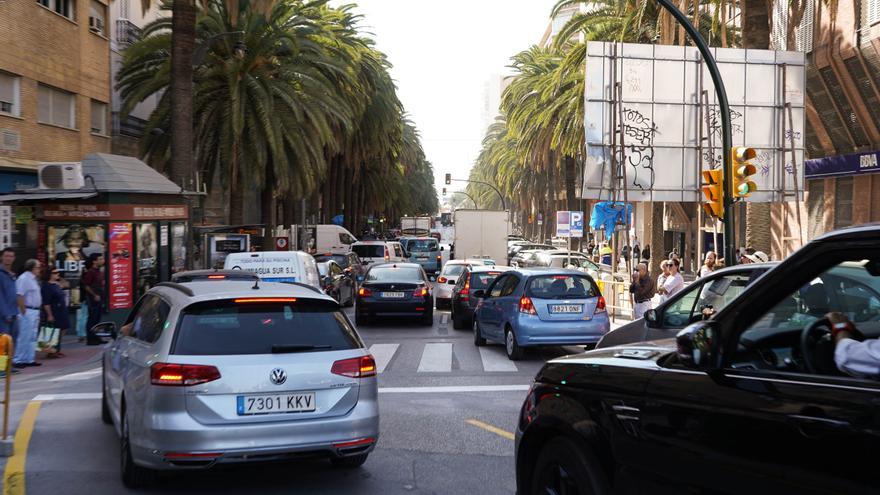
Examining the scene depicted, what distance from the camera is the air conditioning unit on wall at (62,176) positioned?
17.6 m

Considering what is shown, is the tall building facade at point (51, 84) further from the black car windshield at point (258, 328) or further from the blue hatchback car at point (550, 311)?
the black car windshield at point (258, 328)

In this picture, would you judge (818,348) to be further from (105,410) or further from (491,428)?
(105,410)

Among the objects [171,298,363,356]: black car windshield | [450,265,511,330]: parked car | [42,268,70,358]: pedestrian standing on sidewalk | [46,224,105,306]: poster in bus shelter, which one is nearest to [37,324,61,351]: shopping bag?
[42,268,70,358]: pedestrian standing on sidewalk

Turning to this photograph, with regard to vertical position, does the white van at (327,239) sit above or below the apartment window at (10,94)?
below

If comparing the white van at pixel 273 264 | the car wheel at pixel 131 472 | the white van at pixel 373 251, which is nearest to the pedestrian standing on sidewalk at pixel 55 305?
the white van at pixel 273 264

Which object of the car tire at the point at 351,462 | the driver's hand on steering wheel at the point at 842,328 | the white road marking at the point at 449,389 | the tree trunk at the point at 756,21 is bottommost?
the white road marking at the point at 449,389

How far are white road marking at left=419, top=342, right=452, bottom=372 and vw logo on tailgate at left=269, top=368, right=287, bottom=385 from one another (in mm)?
7287

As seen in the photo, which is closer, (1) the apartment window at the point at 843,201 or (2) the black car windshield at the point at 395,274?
(2) the black car windshield at the point at 395,274

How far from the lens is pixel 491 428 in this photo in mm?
8828

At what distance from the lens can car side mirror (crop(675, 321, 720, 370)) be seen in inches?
131

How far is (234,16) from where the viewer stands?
75.0 ft

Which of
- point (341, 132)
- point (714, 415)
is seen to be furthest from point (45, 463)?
point (341, 132)

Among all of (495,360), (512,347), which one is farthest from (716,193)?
(495,360)

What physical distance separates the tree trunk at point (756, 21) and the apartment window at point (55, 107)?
19.1 m
